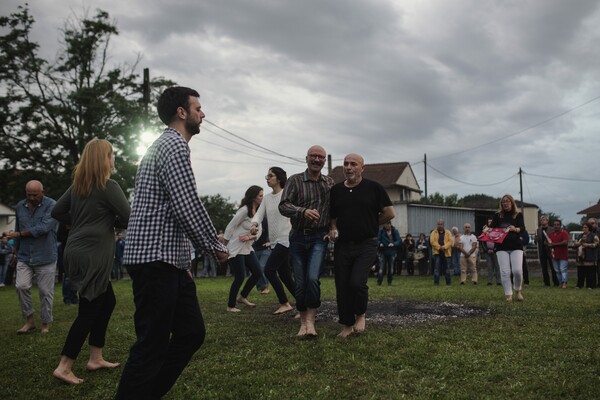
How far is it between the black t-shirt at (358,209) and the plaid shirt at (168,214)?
10.6ft

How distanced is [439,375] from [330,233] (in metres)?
2.46

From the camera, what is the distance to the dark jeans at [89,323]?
16.2 ft

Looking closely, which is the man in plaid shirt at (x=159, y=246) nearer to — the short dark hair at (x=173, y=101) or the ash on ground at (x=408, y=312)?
the short dark hair at (x=173, y=101)

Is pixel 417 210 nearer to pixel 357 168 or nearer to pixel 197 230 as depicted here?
pixel 357 168

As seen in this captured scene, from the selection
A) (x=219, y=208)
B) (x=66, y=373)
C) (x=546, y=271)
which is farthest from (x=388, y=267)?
(x=219, y=208)

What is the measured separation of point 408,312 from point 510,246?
335 cm

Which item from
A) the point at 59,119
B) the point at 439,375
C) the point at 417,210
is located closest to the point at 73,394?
the point at 439,375

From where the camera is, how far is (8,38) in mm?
30703

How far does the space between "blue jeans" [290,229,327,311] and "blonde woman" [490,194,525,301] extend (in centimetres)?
526

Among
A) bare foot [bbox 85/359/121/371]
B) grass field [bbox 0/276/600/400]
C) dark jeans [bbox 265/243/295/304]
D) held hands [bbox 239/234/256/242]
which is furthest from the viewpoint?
held hands [bbox 239/234/256/242]

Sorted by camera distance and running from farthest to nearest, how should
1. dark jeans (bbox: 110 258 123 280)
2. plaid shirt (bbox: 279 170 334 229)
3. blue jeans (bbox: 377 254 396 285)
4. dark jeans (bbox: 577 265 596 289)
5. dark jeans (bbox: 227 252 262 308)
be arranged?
dark jeans (bbox: 110 258 123 280) → blue jeans (bbox: 377 254 396 285) → dark jeans (bbox: 577 265 596 289) → dark jeans (bbox: 227 252 262 308) → plaid shirt (bbox: 279 170 334 229)

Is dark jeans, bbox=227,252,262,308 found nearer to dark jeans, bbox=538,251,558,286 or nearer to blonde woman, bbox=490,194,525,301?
blonde woman, bbox=490,194,525,301

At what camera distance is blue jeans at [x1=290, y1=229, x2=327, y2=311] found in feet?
21.2

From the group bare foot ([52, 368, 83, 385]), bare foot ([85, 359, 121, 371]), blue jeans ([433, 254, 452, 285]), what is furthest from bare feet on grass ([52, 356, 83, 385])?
blue jeans ([433, 254, 452, 285])
